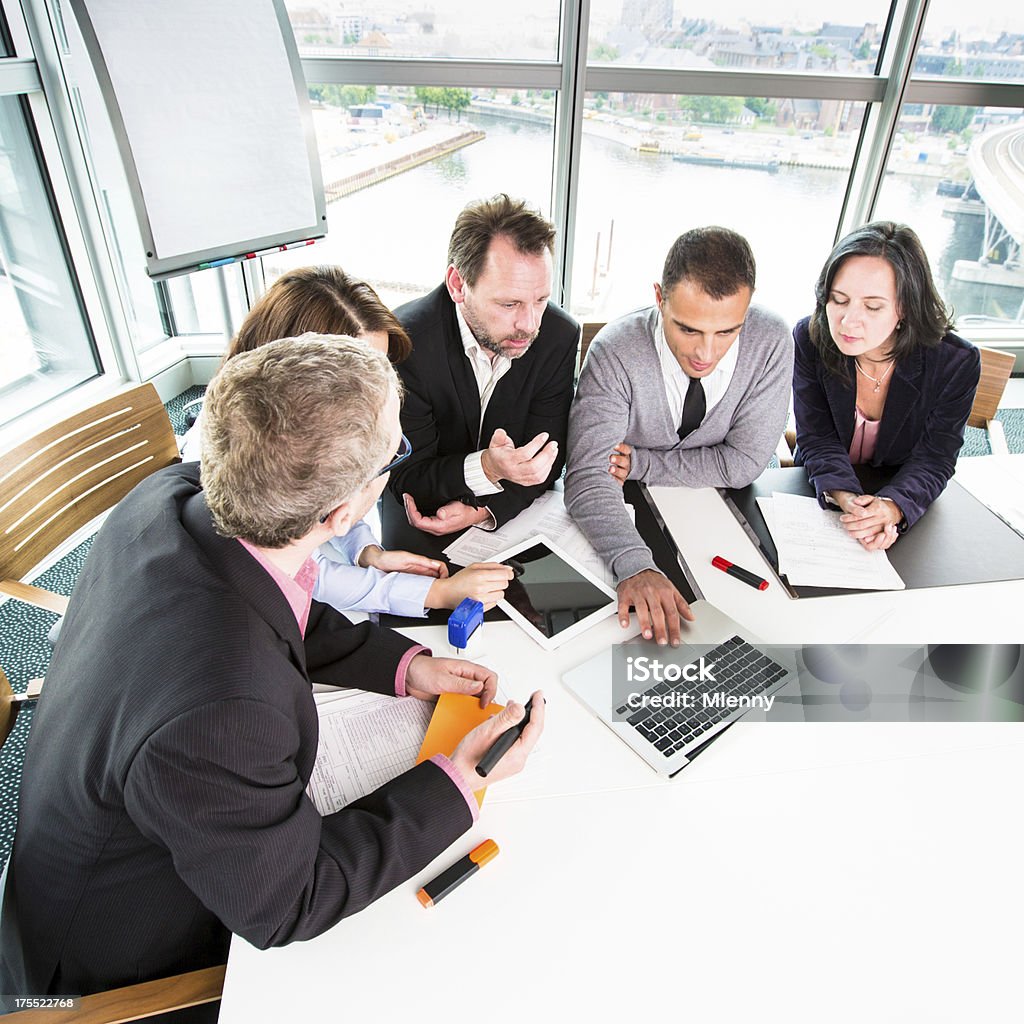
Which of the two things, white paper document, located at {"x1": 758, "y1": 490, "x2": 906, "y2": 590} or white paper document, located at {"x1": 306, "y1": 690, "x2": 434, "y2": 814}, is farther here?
white paper document, located at {"x1": 758, "y1": 490, "x2": 906, "y2": 590}

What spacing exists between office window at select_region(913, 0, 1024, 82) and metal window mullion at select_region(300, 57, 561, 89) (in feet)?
5.70

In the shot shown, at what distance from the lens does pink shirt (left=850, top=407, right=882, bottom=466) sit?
2.13 m

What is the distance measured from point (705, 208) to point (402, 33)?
68.6 inches

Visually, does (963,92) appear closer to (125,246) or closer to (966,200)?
(966,200)

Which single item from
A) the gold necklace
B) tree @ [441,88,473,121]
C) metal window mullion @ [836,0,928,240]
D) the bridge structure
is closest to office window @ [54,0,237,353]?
tree @ [441,88,473,121]

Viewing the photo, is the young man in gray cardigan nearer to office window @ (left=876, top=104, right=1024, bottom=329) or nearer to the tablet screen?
the tablet screen

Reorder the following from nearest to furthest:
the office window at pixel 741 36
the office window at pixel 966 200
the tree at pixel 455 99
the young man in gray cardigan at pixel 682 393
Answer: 1. the young man in gray cardigan at pixel 682 393
2. the office window at pixel 741 36
3. the tree at pixel 455 99
4. the office window at pixel 966 200

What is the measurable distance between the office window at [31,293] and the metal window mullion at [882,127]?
378 cm

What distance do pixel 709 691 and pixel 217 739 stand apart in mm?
826

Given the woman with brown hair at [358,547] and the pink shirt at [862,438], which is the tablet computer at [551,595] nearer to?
the woman with brown hair at [358,547]

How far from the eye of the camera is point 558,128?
3.50 m

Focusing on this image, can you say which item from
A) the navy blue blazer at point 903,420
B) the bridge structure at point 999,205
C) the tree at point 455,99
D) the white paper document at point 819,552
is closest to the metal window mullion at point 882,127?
the bridge structure at point 999,205

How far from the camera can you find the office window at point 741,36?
3334 mm

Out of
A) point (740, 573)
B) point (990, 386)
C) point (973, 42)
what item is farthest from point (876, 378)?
point (973, 42)
